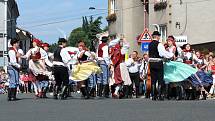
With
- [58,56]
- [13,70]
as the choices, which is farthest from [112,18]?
[13,70]

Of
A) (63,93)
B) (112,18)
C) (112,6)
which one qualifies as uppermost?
(112,6)

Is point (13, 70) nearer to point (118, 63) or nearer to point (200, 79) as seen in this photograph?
point (118, 63)

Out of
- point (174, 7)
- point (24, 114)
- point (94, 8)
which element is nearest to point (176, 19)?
point (174, 7)

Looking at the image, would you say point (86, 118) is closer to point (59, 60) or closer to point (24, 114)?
point (24, 114)

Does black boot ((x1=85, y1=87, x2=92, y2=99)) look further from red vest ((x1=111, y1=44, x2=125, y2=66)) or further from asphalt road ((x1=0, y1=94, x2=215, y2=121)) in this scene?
asphalt road ((x1=0, y1=94, x2=215, y2=121))

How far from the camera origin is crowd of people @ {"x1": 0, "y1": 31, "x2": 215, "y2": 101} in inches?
696

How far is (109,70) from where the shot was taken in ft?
66.5

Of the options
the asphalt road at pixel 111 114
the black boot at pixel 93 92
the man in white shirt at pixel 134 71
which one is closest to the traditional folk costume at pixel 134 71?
the man in white shirt at pixel 134 71

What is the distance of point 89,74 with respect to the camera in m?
19.5

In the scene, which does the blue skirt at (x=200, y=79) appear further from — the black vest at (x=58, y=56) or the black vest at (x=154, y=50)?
the black vest at (x=58, y=56)

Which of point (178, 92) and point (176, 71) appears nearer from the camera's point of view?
point (176, 71)

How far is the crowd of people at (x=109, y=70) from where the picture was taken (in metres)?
17.7

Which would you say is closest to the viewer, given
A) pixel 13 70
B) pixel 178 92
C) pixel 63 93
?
pixel 178 92

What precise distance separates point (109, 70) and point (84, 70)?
3.53ft
